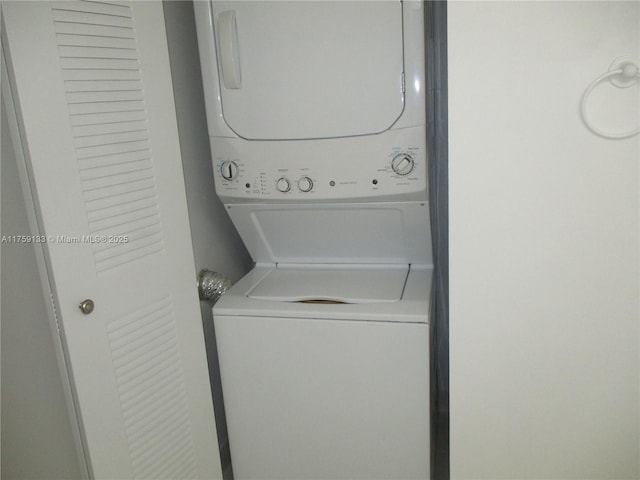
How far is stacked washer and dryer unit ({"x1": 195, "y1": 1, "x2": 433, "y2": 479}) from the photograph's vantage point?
1.52 metres

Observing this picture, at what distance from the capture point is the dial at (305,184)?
5.43 ft

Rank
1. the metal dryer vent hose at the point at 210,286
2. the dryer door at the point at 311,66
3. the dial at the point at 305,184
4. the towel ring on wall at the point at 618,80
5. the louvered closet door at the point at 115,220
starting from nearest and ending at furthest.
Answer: the towel ring on wall at the point at 618,80
the louvered closet door at the point at 115,220
the dryer door at the point at 311,66
the dial at the point at 305,184
the metal dryer vent hose at the point at 210,286

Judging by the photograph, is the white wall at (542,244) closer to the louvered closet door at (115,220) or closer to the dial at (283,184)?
the dial at (283,184)

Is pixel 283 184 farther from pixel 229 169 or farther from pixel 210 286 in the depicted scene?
pixel 210 286

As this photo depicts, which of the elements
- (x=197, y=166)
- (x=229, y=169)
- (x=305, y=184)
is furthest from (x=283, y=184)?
(x=197, y=166)

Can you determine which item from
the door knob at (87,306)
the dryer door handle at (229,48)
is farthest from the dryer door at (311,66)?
the door knob at (87,306)

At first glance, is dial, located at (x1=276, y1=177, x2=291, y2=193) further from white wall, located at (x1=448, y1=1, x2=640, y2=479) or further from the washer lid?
white wall, located at (x1=448, y1=1, x2=640, y2=479)

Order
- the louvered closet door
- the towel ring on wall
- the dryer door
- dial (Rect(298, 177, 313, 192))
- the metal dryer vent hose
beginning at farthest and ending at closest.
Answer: the metal dryer vent hose < dial (Rect(298, 177, 313, 192)) < the dryer door < the louvered closet door < the towel ring on wall

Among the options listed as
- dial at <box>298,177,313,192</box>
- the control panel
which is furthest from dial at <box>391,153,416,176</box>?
dial at <box>298,177,313,192</box>

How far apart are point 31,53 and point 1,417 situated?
0.83 metres

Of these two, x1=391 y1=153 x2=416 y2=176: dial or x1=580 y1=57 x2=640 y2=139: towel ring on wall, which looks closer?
x1=580 y1=57 x2=640 y2=139: towel ring on wall

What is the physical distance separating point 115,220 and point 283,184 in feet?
1.68

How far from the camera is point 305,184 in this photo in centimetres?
166

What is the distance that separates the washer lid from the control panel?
289 mm
